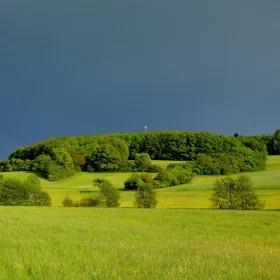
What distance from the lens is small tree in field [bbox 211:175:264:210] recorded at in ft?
210

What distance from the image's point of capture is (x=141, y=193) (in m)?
70.2

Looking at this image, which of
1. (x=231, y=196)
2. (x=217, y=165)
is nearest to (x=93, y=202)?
(x=231, y=196)

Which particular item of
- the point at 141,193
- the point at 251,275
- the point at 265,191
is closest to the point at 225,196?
the point at 141,193

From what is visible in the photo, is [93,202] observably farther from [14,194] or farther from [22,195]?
[14,194]

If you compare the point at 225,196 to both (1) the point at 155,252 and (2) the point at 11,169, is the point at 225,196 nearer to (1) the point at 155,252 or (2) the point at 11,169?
(1) the point at 155,252

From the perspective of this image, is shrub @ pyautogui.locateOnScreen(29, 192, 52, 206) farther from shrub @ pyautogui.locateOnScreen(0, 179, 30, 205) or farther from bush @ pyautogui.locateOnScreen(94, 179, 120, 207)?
bush @ pyautogui.locateOnScreen(94, 179, 120, 207)

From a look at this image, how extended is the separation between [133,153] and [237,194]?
101914 millimetres

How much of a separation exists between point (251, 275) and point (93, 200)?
60.2 meters

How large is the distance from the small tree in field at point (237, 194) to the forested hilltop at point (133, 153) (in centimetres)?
5908

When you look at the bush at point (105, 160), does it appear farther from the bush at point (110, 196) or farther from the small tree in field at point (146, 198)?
the small tree in field at point (146, 198)

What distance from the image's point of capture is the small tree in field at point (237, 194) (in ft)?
210

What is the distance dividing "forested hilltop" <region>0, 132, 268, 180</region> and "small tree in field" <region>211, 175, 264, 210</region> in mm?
59078

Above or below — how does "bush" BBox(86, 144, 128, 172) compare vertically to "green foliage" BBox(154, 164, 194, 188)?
above

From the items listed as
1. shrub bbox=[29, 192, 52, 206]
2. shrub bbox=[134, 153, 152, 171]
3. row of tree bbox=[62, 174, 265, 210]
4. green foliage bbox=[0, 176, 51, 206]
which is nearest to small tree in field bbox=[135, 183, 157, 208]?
row of tree bbox=[62, 174, 265, 210]
